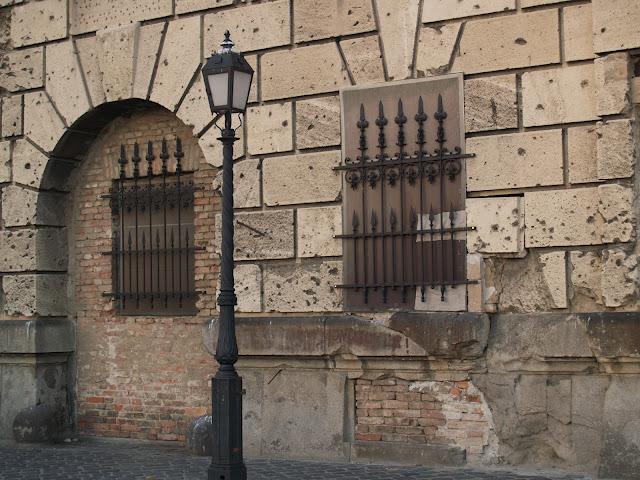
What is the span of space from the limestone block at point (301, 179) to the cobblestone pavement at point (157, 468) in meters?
2.72

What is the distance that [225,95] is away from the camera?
824 centimetres

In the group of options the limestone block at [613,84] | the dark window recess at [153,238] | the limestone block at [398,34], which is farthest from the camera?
the dark window recess at [153,238]

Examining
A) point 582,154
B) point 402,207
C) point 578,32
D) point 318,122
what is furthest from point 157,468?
point 578,32

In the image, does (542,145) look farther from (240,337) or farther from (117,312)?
(117,312)

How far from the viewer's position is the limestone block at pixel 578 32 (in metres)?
9.23

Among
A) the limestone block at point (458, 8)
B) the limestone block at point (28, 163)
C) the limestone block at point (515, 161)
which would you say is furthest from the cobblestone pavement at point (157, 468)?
the limestone block at point (458, 8)

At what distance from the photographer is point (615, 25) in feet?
29.6

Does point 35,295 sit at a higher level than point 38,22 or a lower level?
lower

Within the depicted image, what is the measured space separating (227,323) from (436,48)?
365cm

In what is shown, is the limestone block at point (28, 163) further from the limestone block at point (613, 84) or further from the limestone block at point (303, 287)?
the limestone block at point (613, 84)

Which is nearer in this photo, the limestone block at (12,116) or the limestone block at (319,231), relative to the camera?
the limestone block at (319,231)

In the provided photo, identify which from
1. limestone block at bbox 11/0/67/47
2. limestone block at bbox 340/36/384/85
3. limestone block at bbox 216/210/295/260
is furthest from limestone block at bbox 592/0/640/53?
limestone block at bbox 11/0/67/47

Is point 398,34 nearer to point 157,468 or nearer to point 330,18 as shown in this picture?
point 330,18

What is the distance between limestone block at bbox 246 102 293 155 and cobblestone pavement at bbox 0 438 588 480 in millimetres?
3289
